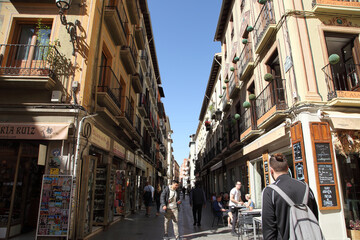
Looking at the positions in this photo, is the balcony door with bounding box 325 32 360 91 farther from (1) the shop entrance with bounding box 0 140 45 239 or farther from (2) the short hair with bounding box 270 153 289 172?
(1) the shop entrance with bounding box 0 140 45 239

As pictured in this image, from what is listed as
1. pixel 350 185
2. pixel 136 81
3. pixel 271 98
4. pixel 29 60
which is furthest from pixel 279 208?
pixel 136 81

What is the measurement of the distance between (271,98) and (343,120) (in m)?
2.55

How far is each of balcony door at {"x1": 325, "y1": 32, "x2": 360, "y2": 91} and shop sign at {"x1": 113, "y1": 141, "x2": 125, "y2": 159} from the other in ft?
27.5

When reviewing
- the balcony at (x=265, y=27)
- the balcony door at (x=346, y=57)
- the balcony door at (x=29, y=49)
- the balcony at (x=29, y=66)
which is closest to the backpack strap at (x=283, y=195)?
the balcony at (x=29, y=66)

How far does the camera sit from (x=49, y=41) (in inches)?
282

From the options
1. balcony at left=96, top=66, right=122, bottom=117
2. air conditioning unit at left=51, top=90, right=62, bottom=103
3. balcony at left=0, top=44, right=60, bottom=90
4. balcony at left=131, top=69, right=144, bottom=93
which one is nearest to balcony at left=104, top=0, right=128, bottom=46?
balcony at left=96, top=66, right=122, bottom=117

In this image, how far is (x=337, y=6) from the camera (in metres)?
7.66

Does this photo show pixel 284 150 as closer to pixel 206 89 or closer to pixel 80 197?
pixel 80 197

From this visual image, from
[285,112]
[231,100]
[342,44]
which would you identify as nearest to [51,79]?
[285,112]

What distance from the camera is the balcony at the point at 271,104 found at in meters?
7.96

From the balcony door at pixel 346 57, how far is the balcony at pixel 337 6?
72 centimetres

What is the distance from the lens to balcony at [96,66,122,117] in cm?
828

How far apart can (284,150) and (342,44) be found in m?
4.28

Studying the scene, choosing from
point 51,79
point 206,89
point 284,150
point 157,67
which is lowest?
point 284,150
